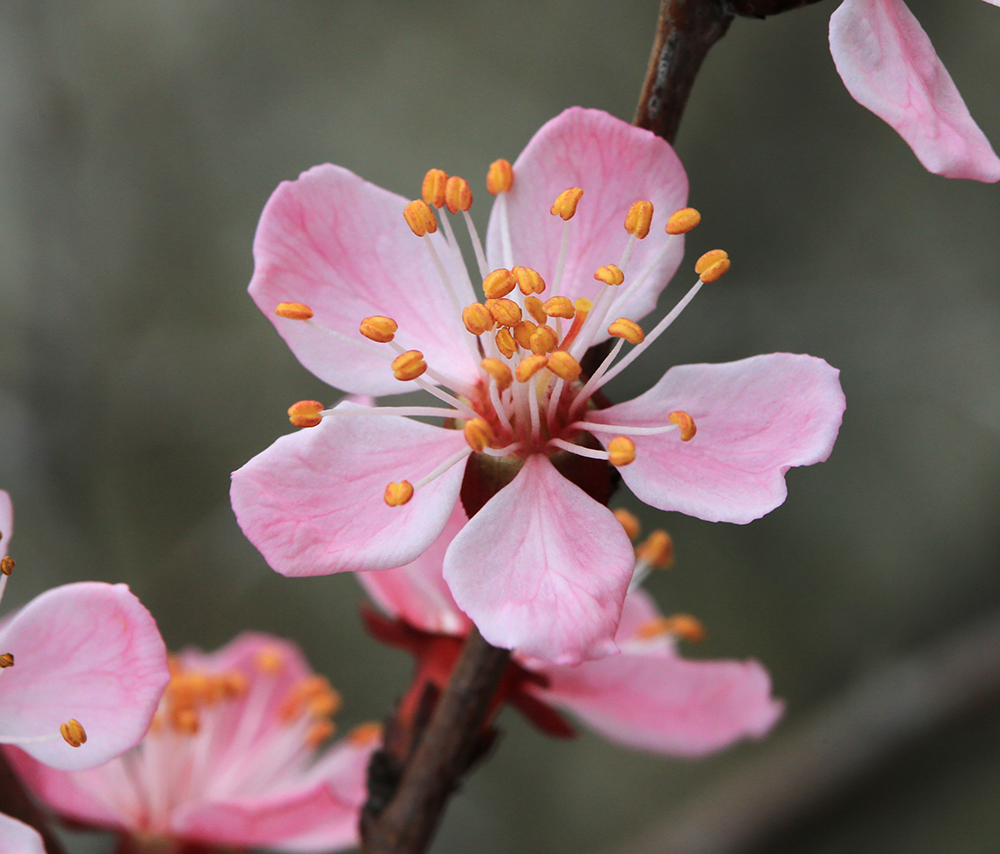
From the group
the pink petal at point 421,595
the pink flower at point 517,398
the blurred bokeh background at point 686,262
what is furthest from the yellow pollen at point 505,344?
the blurred bokeh background at point 686,262

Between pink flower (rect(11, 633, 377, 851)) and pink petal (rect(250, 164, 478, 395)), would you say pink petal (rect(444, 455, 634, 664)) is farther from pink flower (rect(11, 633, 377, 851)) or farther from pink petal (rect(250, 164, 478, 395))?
pink flower (rect(11, 633, 377, 851))

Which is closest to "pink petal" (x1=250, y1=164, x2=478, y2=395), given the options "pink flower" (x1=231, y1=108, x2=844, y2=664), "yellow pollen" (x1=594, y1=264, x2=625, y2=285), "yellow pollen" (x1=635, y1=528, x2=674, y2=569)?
"pink flower" (x1=231, y1=108, x2=844, y2=664)

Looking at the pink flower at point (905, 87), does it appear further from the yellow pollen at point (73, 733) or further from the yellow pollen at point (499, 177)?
the yellow pollen at point (73, 733)

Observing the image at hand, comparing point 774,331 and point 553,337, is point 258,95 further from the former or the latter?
point 553,337

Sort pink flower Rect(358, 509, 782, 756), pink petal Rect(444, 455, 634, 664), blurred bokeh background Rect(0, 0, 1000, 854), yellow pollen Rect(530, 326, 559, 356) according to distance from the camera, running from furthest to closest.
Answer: blurred bokeh background Rect(0, 0, 1000, 854)
pink flower Rect(358, 509, 782, 756)
yellow pollen Rect(530, 326, 559, 356)
pink petal Rect(444, 455, 634, 664)

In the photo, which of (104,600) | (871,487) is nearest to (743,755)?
(871,487)

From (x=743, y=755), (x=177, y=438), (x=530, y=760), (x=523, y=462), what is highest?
(x=523, y=462)
